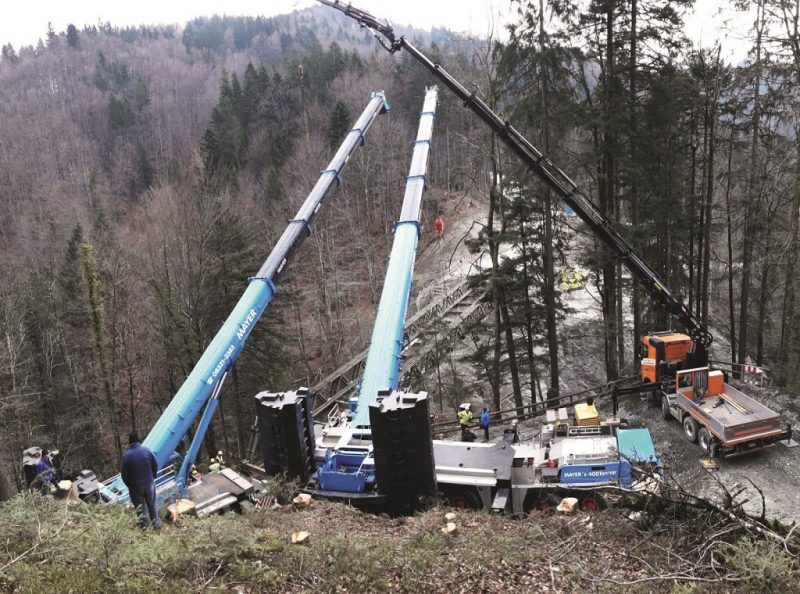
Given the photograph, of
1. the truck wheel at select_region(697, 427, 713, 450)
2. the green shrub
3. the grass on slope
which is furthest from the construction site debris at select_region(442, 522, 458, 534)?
the truck wheel at select_region(697, 427, 713, 450)

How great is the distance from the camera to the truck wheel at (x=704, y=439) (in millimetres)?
12164

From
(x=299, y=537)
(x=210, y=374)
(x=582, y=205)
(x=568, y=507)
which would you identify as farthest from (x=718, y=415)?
(x=210, y=374)

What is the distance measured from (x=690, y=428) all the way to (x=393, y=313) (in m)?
7.47

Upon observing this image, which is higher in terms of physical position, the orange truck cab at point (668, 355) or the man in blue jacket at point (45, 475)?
the man in blue jacket at point (45, 475)

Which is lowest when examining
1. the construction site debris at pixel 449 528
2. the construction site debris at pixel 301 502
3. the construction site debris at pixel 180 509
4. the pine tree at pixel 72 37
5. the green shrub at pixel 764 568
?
the construction site debris at pixel 301 502

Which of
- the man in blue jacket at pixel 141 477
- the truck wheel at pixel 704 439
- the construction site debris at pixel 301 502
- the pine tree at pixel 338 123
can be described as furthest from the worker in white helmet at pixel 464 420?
the pine tree at pixel 338 123

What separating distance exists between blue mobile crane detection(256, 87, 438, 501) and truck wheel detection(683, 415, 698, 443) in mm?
7052

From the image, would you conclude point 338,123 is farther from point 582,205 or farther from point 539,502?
point 539,502

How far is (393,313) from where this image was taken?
12.6m

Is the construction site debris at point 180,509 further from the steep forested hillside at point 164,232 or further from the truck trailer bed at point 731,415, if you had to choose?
the steep forested hillside at point 164,232

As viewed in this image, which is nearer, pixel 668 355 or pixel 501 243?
pixel 668 355

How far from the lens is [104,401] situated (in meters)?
24.3

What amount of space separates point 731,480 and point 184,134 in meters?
70.5

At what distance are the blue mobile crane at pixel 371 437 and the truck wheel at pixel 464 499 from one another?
1354 mm
